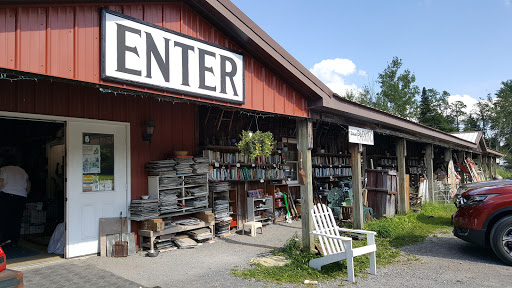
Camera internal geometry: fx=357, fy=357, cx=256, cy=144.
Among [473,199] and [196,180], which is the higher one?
[196,180]

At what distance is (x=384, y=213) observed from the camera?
10031mm

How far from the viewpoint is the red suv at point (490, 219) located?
5770 millimetres

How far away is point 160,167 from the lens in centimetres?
705

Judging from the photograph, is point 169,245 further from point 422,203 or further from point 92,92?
point 422,203

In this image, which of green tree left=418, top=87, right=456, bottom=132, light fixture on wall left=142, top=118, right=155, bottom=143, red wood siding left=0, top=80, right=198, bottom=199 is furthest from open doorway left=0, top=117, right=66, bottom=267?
green tree left=418, top=87, right=456, bottom=132

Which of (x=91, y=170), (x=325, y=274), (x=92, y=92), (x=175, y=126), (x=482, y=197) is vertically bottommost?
(x=325, y=274)

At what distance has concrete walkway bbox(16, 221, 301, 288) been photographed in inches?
191

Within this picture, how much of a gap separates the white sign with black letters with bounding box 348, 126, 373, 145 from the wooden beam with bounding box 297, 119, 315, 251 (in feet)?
5.30

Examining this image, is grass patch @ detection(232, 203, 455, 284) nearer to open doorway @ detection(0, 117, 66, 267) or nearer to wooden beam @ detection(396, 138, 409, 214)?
wooden beam @ detection(396, 138, 409, 214)

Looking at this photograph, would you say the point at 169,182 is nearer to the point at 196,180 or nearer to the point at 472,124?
the point at 196,180

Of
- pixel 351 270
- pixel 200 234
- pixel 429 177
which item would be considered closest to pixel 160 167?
pixel 200 234

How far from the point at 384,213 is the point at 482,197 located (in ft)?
13.1

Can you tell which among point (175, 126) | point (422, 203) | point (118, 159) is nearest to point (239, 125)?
point (175, 126)

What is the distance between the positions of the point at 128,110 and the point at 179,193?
1.99 m
